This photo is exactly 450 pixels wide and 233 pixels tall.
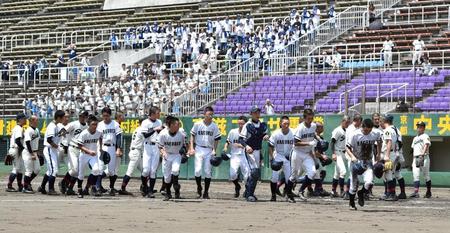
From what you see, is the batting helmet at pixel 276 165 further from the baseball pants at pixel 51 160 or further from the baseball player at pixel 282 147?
the baseball pants at pixel 51 160

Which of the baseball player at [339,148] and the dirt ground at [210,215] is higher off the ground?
the baseball player at [339,148]

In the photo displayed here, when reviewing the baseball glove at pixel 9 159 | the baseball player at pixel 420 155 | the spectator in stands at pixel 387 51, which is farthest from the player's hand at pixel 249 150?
the spectator in stands at pixel 387 51

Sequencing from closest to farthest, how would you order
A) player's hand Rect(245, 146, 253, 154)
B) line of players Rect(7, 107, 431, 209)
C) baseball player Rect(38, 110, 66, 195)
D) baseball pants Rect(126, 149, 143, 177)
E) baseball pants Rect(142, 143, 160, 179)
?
line of players Rect(7, 107, 431, 209), player's hand Rect(245, 146, 253, 154), baseball pants Rect(142, 143, 160, 179), baseball player Rect(38, 110, 66, 195), baseball pants Rect(126, 149, 143, 177)

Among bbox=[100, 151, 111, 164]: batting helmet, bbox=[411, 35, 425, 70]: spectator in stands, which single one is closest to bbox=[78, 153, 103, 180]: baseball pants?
bbox=[100, 151, 111, 164]: batting helmet

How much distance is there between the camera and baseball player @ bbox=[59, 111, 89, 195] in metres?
25.6

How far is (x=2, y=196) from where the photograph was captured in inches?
978

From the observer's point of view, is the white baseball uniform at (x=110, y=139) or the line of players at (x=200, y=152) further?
the white baseball uniform at (x=110, y=139)

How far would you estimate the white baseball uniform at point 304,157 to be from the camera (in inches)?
931

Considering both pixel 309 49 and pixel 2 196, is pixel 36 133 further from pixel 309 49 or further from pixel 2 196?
pixel 309 49

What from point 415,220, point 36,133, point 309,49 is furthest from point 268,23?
point 415,220

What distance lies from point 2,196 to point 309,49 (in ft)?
70.6

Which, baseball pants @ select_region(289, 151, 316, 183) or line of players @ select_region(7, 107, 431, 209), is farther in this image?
line of players @ select_region(7, 107, 431, 209)

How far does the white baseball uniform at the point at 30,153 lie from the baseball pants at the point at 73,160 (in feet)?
4.82

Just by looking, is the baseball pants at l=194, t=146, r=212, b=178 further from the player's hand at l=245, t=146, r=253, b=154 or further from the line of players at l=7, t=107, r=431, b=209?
the player's hand at l=245, t=146, r=253, b=154
